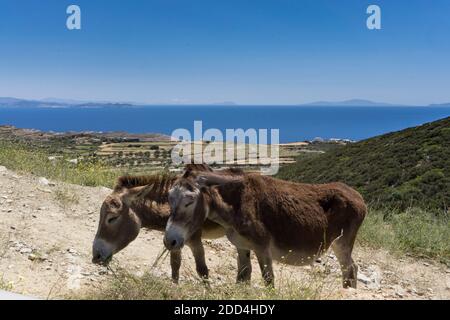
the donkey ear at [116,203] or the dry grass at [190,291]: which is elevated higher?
the donkey ear at [116,203]

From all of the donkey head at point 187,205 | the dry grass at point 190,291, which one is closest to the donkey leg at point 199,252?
the donkey head at point 187,205

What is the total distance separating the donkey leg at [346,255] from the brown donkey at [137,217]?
5.63ft

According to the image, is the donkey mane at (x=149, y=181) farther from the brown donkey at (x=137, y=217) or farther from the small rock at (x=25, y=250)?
the small rock at (x=25, y=250)

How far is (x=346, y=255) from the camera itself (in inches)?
255

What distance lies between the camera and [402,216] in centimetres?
1220

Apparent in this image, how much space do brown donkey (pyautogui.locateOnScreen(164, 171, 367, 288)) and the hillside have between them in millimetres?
10259

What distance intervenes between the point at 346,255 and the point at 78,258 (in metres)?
4.23

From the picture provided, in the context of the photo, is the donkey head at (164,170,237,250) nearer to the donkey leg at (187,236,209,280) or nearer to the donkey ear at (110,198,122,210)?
the donkey leg at (187,236,209,280)

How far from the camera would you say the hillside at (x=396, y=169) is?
21422 millimetres
